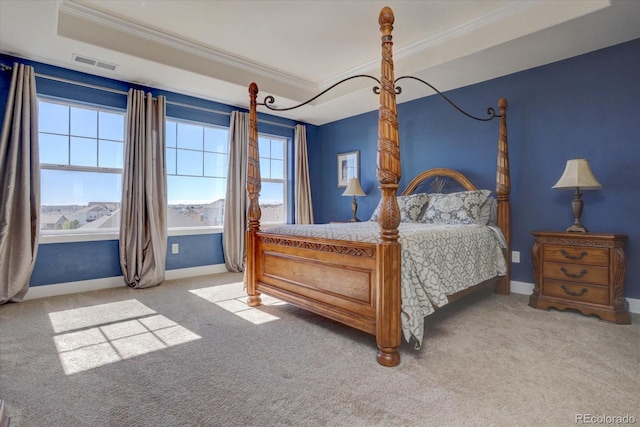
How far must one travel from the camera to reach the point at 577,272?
2688mm

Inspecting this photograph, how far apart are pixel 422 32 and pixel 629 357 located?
3042 mm

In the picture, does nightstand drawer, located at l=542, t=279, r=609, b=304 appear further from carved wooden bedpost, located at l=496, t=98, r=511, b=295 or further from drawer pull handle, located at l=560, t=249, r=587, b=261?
carved wooden bedpost, located at l=496, t=98, r=511, b=295

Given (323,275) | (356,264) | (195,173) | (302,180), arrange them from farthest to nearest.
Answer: (302,180) < (195,173) < (323,275) < (356,264)

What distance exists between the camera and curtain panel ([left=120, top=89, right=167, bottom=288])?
12.1 feet

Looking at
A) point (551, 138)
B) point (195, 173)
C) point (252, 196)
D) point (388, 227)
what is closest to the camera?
point (388, 227)

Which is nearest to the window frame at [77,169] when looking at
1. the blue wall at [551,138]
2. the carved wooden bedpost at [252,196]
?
the carved wooden bedpost at [252,196]

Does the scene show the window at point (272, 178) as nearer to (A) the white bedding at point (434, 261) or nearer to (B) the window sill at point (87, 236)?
(B) the window sill at point (87, 236)

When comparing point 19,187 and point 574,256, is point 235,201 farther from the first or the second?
point 574,256

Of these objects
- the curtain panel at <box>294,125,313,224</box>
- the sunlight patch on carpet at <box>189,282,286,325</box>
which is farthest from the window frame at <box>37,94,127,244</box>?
the curtain panel at <box>294,125,313,224</box>

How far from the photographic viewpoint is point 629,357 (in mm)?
1939

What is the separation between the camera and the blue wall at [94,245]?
331 centimetres

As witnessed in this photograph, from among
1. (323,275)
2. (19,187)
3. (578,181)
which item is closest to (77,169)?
(19,187)

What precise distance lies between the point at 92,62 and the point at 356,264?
330cm

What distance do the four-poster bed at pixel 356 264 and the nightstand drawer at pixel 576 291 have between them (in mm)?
412
